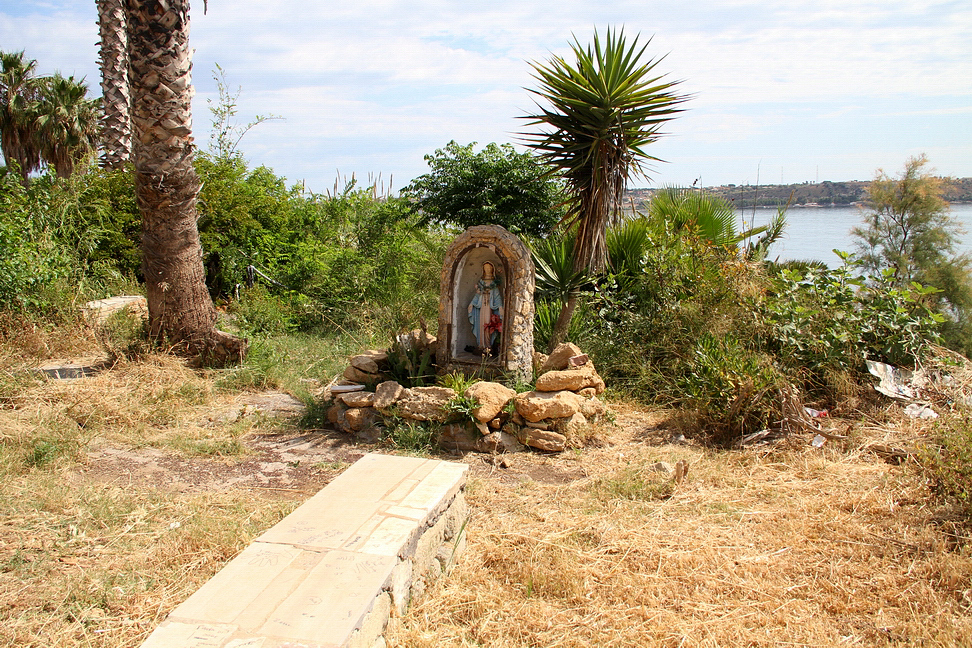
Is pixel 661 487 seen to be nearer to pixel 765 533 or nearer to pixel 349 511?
pixel 765 533

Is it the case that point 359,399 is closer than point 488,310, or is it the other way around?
point 359,399

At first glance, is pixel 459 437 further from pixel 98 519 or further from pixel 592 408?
pixel 98 519

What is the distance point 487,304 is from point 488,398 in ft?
4.98

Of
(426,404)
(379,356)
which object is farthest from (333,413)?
(426,404)

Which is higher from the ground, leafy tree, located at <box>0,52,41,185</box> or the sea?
leafy tree, located at <box>0,52,41,185</box>

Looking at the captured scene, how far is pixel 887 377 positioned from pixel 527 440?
3.45 m

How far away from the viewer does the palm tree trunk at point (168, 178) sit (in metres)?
7.25

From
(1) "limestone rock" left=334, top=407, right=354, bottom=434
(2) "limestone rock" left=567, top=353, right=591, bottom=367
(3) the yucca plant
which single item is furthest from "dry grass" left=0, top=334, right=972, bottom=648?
(3) the yucca plant

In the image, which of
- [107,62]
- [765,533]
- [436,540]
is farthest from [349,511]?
[107,62]

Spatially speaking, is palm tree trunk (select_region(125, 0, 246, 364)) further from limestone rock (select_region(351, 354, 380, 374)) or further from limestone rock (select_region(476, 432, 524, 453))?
limestone rock (select_region(476, 432, 524, 453))

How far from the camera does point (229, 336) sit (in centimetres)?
802

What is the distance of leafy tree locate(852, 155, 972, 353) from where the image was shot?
16844 millimetres

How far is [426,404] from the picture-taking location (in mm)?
5812

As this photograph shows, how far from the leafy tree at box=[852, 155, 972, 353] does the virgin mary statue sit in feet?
44.1
